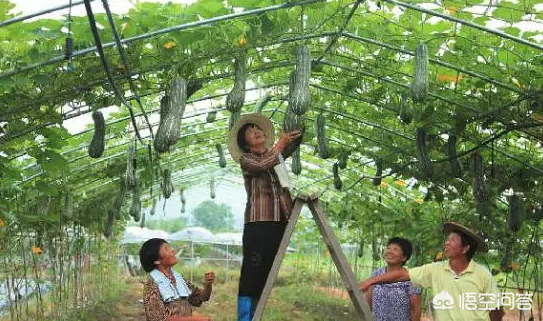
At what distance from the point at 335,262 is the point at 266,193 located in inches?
39.8

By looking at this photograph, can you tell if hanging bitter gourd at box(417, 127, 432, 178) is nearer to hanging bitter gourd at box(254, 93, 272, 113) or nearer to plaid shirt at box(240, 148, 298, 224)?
hanging bitter gourd at box(254, 93, 272, 113)

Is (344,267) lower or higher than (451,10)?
lower

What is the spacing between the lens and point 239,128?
6133 mm

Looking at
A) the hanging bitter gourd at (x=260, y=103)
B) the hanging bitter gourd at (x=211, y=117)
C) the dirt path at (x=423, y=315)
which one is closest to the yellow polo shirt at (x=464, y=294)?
the hanging bitter gourd at (x=260, y=103)

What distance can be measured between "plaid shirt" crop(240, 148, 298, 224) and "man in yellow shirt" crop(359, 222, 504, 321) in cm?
84

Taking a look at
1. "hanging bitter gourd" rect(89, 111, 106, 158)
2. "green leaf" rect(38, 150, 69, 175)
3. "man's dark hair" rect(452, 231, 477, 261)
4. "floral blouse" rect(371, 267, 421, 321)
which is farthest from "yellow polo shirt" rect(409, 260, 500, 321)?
"green leaf" rect(38, 150, 69, 175)

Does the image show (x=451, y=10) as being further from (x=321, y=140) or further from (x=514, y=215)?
(x=514, y=215)

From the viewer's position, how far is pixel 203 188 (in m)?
28.6

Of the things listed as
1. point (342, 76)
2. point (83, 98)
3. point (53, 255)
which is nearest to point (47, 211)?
point (53, 255)

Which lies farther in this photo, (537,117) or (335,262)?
(537,117)

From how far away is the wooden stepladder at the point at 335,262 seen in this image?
4.82 meters

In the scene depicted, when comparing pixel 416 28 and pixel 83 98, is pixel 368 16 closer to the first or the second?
pixel 416 28

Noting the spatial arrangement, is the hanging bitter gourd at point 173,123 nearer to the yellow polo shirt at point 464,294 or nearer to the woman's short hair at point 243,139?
the woman's short hair at point 243,139

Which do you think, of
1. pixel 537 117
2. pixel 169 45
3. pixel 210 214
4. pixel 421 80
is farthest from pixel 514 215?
pixel 210 214
